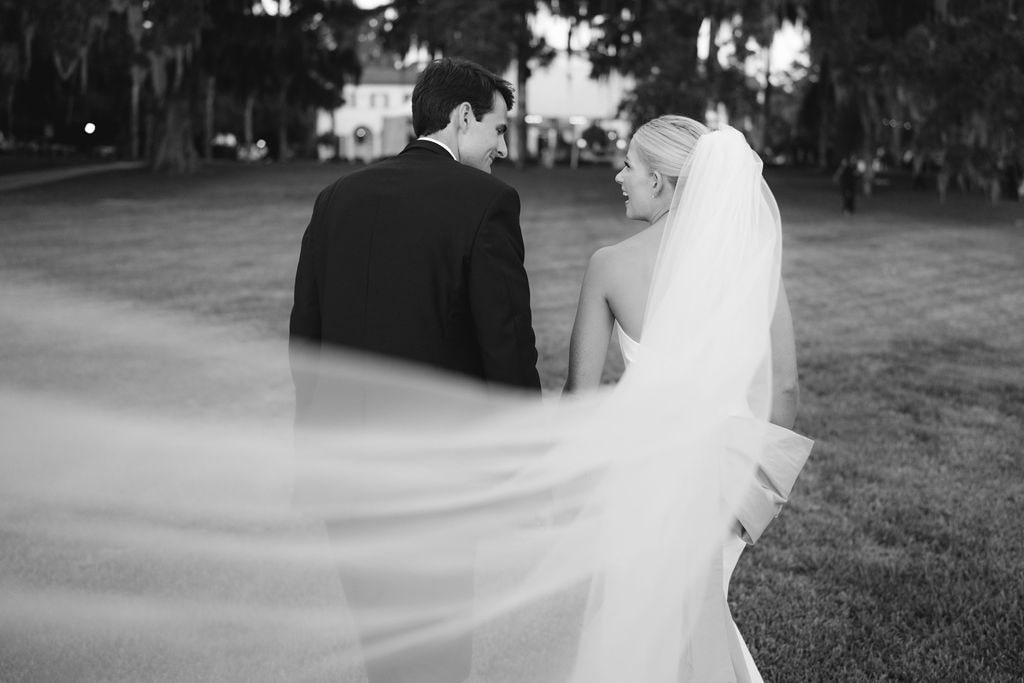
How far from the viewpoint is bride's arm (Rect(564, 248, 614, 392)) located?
333 cm

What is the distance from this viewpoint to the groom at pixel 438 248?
292 centimetres

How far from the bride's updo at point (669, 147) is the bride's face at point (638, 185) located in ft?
0.07

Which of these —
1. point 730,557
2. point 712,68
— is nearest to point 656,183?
point 730,557

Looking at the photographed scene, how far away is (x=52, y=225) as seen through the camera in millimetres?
19375

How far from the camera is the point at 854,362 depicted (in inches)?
412

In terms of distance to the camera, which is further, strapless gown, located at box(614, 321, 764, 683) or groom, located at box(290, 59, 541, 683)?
strapless gown, located at box(614, 321, 764, 683)

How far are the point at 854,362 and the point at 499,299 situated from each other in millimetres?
8338

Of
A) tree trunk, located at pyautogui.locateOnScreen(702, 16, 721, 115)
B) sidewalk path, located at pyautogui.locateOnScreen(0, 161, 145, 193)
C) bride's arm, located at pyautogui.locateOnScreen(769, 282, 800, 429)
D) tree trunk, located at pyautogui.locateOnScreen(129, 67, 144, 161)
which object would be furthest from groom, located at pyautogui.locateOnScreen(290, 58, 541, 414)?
tree trunk, located at pyautogui.locateOnScreen(129, 67, 144, 161)

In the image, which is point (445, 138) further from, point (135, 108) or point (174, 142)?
point (135, 108)

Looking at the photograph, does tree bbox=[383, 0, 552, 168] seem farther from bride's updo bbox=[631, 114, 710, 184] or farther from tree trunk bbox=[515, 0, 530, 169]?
bride's updo bbox=[631, 114, 710, 184]

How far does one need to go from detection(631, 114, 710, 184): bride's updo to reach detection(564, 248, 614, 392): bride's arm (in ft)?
1.14

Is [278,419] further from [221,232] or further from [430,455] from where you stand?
[221,232]

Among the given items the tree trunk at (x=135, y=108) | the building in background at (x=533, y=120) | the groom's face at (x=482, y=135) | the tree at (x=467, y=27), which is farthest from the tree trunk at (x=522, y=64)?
the building in background at (x=533, y=120)

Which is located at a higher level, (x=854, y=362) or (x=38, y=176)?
(x=38, y=176)
